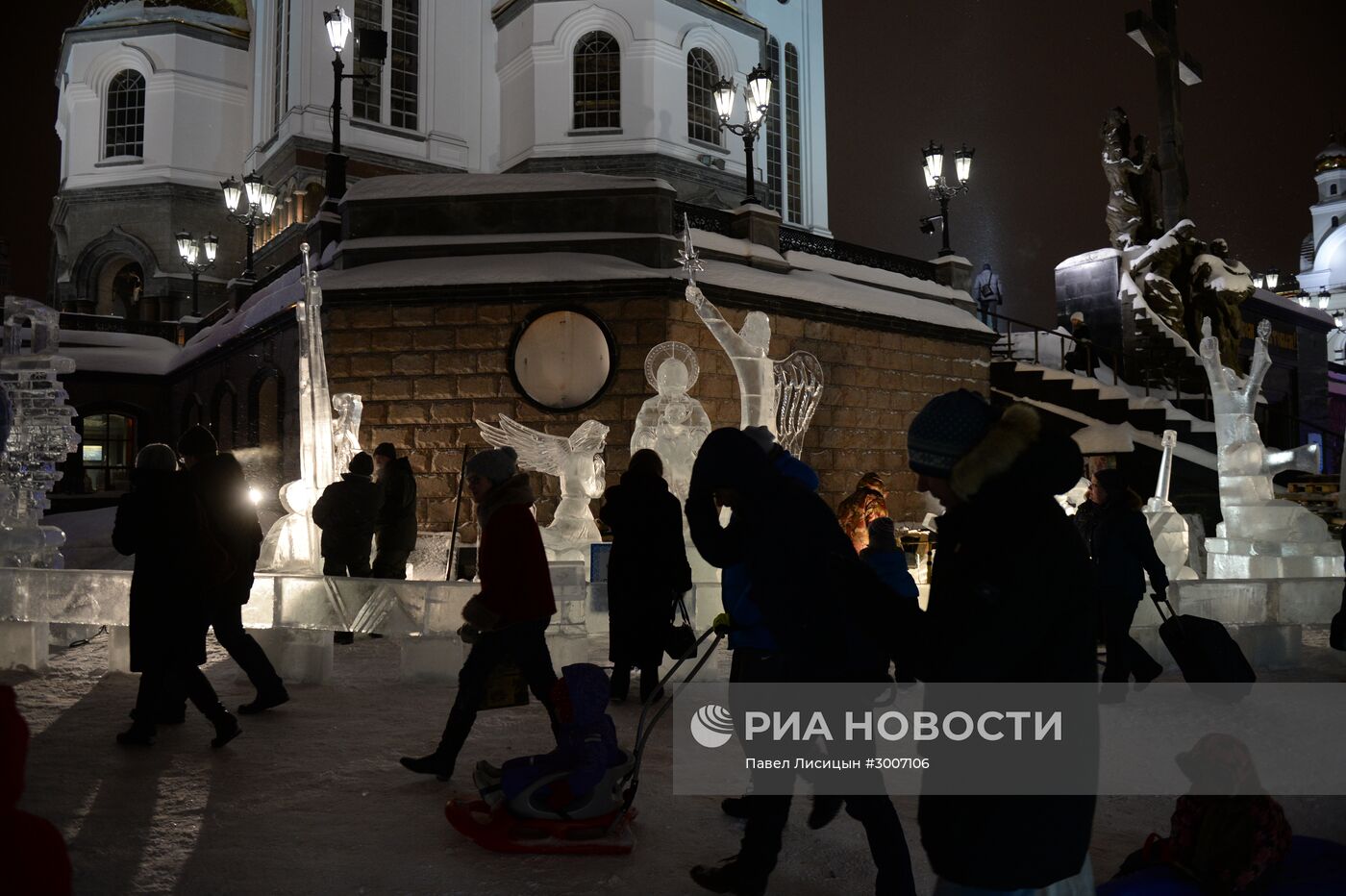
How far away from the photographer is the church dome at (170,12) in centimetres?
3225

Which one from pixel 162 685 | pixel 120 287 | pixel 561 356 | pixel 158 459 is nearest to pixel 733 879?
pixel 162 685

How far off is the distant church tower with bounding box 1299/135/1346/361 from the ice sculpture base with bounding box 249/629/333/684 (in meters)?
69.4

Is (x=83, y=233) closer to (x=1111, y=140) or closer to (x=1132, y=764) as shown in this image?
(x=1111, y=140)

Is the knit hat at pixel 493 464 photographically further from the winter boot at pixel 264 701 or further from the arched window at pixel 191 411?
the arched window at pixel 191 411

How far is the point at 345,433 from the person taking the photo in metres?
10.9

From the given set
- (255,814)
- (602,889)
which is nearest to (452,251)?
(255,814)

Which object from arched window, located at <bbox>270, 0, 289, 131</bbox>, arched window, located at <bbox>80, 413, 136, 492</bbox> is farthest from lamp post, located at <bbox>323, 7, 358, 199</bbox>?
arched window, located at <bbox>80, 413, 136, 492</bbox>

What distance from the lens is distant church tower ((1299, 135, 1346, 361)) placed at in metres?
64.0

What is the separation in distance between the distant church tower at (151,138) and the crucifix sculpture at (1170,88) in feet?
89.2

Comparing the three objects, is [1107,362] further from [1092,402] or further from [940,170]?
[940,170]

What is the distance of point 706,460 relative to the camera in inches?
137

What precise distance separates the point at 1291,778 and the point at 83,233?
36.7 metres

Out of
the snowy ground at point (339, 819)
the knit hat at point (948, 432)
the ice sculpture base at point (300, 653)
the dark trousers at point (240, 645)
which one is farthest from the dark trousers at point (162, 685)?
the knit hat at point (948, 432)

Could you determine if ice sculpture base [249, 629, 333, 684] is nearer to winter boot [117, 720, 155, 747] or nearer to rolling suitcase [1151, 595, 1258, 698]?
winter boot [117, 720, 155, 747]
